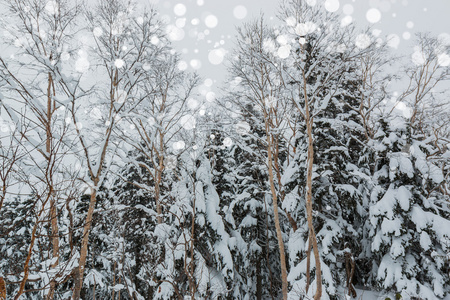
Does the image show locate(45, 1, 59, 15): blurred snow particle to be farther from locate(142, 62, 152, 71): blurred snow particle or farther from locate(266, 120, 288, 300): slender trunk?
locate(266, 120, 288, 300): slender trunk

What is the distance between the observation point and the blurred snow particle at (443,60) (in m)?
11.7

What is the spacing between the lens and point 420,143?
1023 centimetres

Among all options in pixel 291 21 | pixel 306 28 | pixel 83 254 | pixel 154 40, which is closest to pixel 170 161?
pixel 154 40

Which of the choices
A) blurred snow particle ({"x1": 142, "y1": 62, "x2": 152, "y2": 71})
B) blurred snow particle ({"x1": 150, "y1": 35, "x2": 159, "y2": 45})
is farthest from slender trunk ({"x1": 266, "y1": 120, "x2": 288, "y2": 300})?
blurred snow particle ({"x1": 150, "y1": 35, "x2": 159, "y2": 45})

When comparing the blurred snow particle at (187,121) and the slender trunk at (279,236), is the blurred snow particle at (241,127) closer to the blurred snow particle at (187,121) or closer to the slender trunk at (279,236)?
the slender trunk at (279,236)

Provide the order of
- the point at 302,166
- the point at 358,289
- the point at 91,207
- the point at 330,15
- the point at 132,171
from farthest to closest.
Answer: the point at 132,171
the point at 358,289
the point at 302,166
the point at 330,15
the point at 91,207

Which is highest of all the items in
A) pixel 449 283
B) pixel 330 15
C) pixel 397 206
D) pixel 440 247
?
pixel 330 15

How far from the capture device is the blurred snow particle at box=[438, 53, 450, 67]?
11.7 meters

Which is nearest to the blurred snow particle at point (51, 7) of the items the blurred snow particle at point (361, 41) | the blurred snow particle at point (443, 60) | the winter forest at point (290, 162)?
the winter forest at point (290, 162)

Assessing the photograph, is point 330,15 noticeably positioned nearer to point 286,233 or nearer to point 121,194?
point 286,233

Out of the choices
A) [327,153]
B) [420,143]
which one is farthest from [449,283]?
[327,153]

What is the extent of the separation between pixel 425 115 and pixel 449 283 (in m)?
7.84

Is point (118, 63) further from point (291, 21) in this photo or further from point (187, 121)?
point (291, 21)

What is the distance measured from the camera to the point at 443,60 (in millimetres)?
11828
